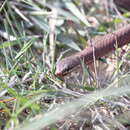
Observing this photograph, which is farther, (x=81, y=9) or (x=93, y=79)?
(x=81, y=9)

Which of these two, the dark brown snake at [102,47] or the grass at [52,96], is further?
the dark brown snake at [102,47]

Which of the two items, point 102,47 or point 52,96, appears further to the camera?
point 102,47

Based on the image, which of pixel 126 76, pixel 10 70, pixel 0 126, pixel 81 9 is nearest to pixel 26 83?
pixel 10 70

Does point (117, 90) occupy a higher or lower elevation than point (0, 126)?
higher

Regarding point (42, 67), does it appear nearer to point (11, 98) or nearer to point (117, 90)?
point (11, 98)

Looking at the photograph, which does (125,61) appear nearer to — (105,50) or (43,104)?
(105,50)

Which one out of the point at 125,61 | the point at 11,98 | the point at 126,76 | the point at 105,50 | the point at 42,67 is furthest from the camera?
the point at 105,50

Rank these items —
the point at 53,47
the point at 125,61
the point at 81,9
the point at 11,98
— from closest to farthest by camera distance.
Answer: the point at 11,98, the point at 125,61, the point at 53,47, the point at 81,9

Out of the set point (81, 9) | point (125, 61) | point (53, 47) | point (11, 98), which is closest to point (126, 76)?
point (125, 61)

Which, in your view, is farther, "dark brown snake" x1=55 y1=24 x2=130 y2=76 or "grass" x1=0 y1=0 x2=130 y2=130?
"dark brown snake" x1=55 y1=24 x2=130 y2=76

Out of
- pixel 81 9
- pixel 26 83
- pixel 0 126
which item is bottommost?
pixel 0 126
